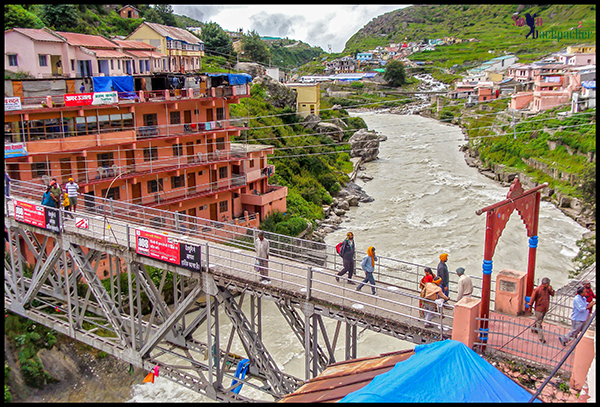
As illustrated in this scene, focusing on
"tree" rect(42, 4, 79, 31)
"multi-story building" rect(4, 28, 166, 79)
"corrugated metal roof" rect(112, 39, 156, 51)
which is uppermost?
"tree" rect(42, 4, 79, 31)

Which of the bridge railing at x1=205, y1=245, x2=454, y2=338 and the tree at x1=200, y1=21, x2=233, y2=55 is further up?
the tree at x1=200, y1=21, x2=233, y2=55

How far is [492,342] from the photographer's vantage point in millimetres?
12000

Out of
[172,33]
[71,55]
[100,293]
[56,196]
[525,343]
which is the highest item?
[172,33]

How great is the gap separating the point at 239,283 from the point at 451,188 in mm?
41870

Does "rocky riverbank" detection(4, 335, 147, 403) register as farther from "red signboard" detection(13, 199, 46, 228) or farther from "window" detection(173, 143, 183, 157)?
"window" detection(173, 143, 183, 157)

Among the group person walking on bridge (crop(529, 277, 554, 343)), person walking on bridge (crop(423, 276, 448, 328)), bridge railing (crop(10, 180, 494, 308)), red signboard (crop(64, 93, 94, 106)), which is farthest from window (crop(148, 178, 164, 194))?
person walking on bridge (crop(529, 277, 554, 343))

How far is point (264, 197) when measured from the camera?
38.9m

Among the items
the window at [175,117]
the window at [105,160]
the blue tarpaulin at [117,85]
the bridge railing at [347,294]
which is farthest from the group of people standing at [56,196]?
the window at [175,117]

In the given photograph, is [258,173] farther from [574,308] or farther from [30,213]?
[574,308]

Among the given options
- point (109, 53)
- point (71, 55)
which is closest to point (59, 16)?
point (109, 53)

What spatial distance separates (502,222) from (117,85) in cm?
2636

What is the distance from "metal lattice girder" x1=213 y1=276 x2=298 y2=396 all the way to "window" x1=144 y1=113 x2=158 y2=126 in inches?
838

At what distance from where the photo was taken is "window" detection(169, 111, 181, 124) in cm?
3629

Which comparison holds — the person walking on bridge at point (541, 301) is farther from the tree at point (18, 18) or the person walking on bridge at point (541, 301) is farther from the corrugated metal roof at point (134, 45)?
the tree at point (18, 18)
